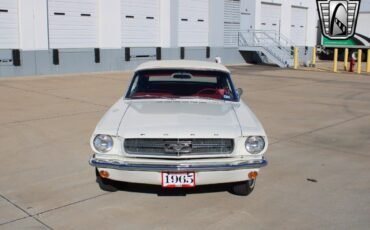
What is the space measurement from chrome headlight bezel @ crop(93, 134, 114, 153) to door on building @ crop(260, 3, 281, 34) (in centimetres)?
2647

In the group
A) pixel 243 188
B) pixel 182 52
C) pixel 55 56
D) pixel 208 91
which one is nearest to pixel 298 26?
pixel 182 52

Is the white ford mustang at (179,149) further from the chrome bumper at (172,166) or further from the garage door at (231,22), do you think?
the garage door at (231,22)

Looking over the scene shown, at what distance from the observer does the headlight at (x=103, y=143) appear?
14.4 ft

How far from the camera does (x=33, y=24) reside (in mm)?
18141

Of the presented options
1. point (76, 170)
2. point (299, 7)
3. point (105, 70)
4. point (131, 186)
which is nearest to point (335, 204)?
point (131, 186)

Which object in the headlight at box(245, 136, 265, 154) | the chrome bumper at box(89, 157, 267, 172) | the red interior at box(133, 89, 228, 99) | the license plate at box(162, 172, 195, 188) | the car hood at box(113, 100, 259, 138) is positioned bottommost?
the license plate at box(162, 172, 195, 188)

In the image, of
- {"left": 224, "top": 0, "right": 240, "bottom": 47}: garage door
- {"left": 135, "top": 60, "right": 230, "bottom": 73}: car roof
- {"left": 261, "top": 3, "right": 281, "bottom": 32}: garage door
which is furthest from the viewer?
{"left": 261, "top": 3, "right": 281, "bottom": 32}: garage door

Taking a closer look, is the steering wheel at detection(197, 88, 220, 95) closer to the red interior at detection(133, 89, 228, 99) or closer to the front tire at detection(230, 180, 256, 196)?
the red interior at detection(133, 89, 228, 99)

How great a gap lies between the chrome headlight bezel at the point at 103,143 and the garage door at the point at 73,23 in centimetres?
1564

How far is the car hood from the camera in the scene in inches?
169

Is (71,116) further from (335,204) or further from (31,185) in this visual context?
(335,204)

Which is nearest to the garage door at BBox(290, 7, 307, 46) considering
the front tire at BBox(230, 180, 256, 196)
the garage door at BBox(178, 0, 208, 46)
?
the garage door at BBox(178, 0, 208, 46)

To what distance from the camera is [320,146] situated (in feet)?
23.4

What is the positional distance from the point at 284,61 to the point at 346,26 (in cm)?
986
